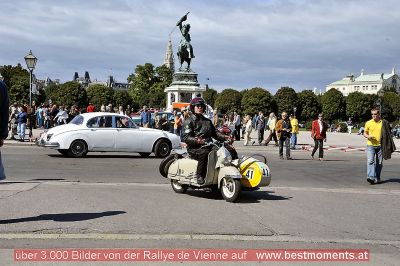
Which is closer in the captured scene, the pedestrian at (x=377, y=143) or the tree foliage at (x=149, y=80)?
the pedestrian at (x=377, y=143)

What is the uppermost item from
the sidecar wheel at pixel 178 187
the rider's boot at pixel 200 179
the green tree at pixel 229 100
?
the green tree at pixel 229 100

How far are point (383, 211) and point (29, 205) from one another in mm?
5739

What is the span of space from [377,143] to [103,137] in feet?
30.1

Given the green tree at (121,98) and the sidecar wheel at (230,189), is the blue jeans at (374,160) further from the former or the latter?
the green tree at (121,98)

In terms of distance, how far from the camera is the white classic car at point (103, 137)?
18469 millimetres

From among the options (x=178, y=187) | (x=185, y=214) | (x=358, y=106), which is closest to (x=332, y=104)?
(x=358, y=106)

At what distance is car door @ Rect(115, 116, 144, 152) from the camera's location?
1906 cm

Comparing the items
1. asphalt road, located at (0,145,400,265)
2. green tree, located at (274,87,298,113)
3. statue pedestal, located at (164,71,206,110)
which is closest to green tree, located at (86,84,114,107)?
green tree, located at (274,87,298,113)

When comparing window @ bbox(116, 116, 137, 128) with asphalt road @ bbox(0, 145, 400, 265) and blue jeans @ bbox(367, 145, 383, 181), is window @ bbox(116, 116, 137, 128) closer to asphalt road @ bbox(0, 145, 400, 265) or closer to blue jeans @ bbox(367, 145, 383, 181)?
asphalt road @ bbox(0, 145, 400, 265)

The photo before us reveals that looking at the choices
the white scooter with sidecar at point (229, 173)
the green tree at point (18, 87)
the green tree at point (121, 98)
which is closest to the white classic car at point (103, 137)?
the white scooter with sidecar at point (229, 173)

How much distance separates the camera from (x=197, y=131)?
9.80 metres

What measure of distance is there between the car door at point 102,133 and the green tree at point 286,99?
10755cm

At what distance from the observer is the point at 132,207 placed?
28.9 ft

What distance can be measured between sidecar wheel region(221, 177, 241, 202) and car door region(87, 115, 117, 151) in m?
9.71
